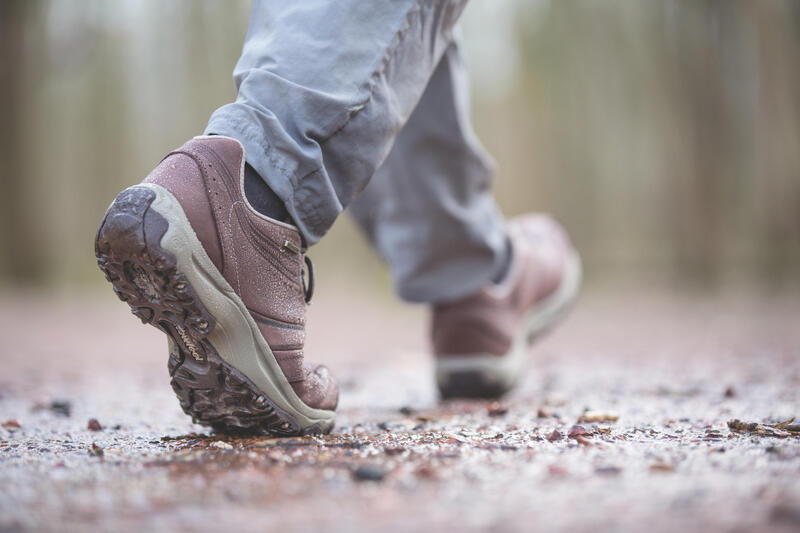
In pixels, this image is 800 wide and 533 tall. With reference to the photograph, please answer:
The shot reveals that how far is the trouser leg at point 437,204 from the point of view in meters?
1.68

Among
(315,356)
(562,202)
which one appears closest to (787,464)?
(315,356)

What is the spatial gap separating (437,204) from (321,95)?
2.42 feet

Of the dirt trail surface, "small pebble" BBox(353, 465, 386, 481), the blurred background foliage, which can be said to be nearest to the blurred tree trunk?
the blurred background foliage

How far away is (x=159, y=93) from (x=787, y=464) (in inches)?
506

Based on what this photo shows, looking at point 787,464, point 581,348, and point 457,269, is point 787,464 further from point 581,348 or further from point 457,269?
point 581,348

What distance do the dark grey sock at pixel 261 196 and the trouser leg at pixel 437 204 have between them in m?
0.68

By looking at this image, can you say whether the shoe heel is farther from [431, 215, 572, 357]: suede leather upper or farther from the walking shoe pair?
[431, 215, 572, 357]: suede leather upper

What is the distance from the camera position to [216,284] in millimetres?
1017

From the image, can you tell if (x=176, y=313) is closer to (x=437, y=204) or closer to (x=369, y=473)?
(x=369, y=473)

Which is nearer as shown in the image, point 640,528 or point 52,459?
point 640,528

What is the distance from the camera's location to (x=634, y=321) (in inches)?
201

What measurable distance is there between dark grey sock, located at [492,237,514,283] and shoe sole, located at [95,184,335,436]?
892 millimetres

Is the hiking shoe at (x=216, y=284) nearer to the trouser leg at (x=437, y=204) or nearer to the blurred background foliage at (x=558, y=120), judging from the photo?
the trouser leg at (x=437, y=204)

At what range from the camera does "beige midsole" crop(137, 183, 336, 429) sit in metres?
0.97
